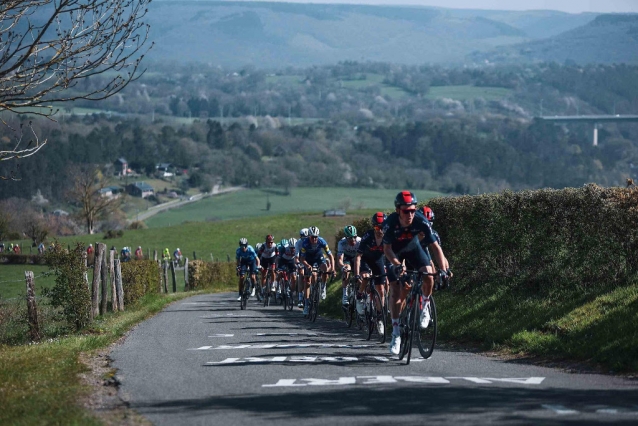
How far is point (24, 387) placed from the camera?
37.7 feet

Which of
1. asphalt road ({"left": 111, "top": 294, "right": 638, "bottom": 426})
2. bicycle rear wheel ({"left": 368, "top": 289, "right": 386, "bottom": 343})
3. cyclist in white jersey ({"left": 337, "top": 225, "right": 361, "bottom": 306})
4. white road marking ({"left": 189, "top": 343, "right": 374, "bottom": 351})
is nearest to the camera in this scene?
asphalt road ({"left": 111, "top": 294, "right": 638, "bottom": 426})

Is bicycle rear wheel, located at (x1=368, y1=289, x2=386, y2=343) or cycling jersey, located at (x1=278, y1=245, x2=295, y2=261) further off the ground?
bicycle rear wheel, located at (x1=368, y1=289, x2=386, y2=343)

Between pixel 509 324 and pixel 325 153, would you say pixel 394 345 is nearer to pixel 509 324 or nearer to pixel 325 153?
pixel 509 324

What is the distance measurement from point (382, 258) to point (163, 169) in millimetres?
152032

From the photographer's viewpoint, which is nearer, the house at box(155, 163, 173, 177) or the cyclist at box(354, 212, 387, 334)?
the cyclist at box(354, 212, 387, 334)

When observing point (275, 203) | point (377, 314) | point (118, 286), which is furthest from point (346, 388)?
point (275, 203)

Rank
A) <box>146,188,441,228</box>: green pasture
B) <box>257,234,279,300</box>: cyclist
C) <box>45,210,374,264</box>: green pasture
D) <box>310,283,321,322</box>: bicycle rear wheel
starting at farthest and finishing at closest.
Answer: <box>146,188,441,228</box>: green pasture < <box>45,210,374,264</box>: green pasture < <box>257,234,279,300</box>: cyclist < <box>310,283,321,322</box>: bicycle rear wheel

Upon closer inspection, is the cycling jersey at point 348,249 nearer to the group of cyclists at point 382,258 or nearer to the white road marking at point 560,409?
the group of cyclists at point 382,258

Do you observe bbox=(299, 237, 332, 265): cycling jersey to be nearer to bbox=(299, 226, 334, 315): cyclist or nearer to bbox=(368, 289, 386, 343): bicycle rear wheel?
bbox=(299, 226, 334, 315): cyclist

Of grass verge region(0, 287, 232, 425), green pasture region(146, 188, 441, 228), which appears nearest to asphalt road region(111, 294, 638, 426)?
grass verge region(0, 287, 232, 425)

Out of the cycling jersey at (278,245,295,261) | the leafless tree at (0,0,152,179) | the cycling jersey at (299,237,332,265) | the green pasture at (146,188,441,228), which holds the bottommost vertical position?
the green pasture at (146,188,441,228)

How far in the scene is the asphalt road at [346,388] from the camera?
882 centimetres

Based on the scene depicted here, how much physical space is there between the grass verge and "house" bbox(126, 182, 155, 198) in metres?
126

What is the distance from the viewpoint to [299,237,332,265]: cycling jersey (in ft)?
77.1
